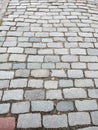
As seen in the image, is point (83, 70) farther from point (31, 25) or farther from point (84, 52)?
point (31, 25)

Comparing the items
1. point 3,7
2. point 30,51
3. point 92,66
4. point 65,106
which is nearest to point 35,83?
point 65,106

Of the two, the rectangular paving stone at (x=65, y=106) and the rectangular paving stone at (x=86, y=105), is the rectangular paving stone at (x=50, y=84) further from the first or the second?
the rectangular paving stone at (x=86, y=105)

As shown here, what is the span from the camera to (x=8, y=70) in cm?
458

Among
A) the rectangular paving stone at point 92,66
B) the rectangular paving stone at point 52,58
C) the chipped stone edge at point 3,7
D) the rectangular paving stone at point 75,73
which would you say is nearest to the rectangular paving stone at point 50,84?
the rectangular paving stone at point 75,73

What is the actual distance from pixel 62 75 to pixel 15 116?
124cm

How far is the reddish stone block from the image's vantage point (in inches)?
135

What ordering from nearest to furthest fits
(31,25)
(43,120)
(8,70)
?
(43,120), (8,70), (31,25)

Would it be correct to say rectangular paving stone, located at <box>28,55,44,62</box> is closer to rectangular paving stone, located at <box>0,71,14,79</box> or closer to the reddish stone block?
rectangular paving stone, located at <box>0,71,14,79</box>

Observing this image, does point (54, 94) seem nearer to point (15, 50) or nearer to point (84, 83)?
point (84, 83)

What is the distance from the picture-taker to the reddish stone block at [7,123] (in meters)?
3.43

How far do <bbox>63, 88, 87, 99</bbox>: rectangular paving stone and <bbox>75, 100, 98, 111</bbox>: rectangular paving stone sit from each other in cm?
14

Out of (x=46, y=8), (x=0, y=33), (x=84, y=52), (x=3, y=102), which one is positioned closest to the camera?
(x=3, y=102)

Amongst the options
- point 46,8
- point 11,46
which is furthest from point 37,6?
point 11,46

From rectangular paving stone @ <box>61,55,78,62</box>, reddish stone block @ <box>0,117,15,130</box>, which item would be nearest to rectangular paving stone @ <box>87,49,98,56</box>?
rectangular paving stone @ <box>61,55,78,62</box>
